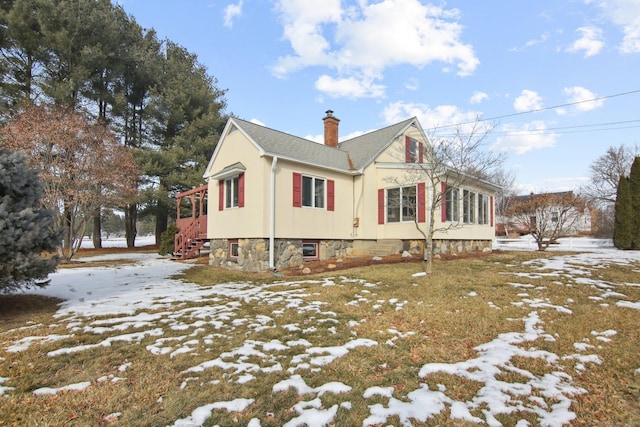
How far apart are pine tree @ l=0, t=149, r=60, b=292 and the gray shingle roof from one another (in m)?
5.97

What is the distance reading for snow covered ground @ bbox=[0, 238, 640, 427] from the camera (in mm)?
2697

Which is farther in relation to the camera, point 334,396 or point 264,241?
point 264,241

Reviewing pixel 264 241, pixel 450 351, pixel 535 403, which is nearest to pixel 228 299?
pixel 264 241

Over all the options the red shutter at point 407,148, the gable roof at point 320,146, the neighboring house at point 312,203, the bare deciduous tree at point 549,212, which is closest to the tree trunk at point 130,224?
the gable roof at point 320,146

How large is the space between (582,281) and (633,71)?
1115 centimetres

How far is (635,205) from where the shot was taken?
57.5ft

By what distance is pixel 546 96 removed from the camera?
15.5 m

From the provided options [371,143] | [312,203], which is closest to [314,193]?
[312,203]

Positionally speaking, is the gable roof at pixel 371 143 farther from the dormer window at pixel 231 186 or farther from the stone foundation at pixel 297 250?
the dormer window at pixel 231 186

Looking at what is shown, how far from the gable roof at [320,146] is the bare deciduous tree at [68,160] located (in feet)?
19.6

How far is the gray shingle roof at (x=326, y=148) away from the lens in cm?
1127

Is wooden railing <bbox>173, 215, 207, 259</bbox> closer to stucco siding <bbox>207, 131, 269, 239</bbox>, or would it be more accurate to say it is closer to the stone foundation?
stucco siding <bbox>207, 131, 269, 239</bbox>

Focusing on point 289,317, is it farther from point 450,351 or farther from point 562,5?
point 562,5

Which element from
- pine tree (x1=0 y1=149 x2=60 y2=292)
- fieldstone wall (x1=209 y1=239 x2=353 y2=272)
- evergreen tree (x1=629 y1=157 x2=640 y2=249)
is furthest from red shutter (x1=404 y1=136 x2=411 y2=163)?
evergreen tree (x1=629 y1=157 x2=640 y2=249)
